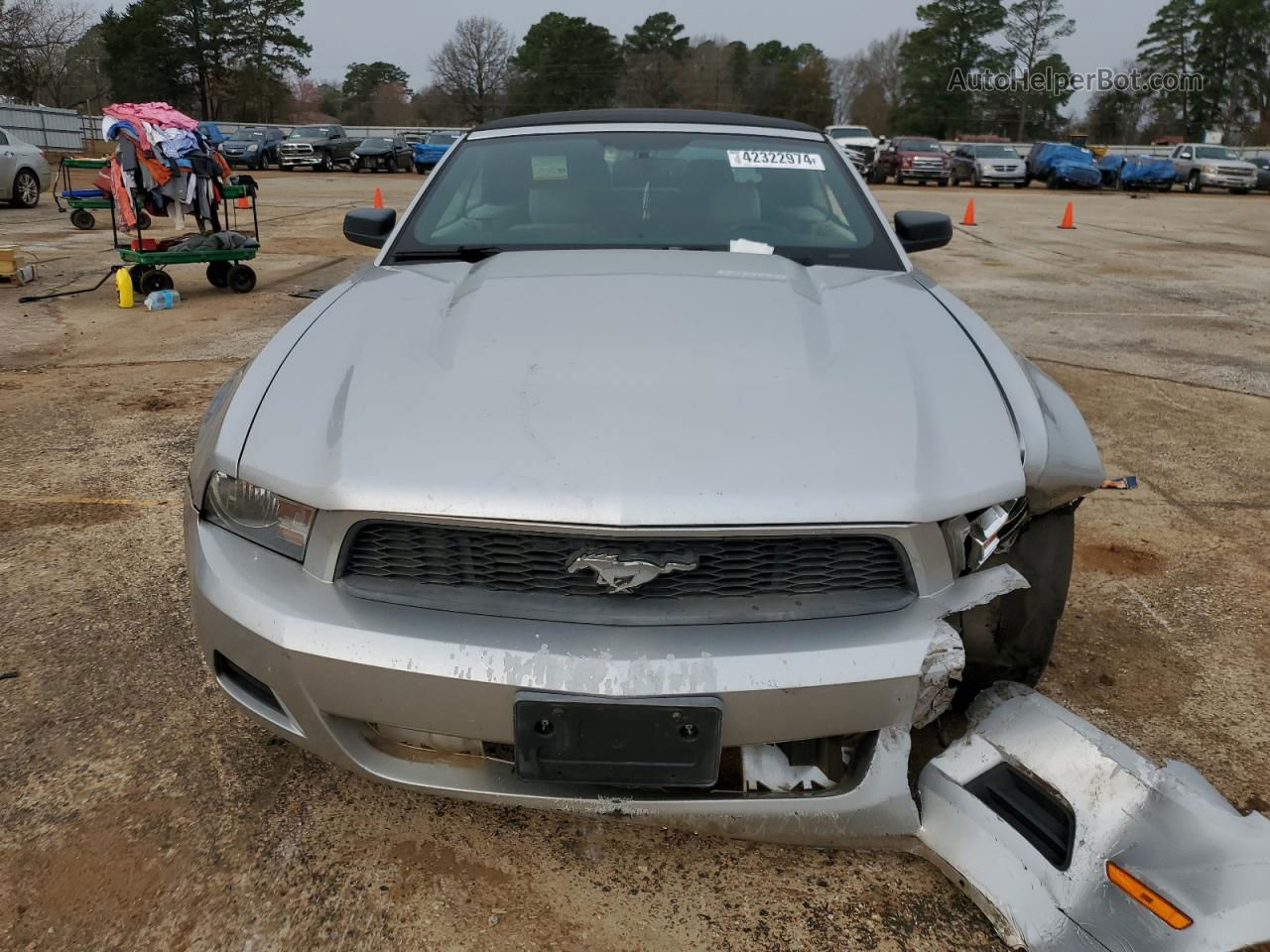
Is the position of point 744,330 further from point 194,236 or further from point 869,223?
point 194,236

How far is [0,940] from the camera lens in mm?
1679

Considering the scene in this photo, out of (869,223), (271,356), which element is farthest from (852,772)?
(869,223)

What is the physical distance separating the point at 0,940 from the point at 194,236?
7.62 metres

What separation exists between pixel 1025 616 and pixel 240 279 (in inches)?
313

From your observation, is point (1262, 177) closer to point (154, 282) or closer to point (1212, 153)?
point (1212, 153)

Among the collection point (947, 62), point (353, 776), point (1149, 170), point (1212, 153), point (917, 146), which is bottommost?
point (353, 776)

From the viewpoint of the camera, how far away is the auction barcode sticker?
3076 mm

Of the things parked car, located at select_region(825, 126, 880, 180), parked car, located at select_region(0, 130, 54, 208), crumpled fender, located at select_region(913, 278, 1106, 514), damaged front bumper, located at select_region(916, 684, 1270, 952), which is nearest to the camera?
damaged front bumper, located at select_region(916, 684, 1270, 952)

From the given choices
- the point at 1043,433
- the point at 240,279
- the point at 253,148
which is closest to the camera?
the point at 1043,433

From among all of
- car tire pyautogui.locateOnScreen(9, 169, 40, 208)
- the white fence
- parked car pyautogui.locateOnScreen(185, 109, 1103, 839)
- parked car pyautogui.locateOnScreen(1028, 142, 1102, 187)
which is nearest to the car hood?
parked car pyautogui.locateOnScreen(185, 109, 1103, 839)

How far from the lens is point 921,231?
3215mm

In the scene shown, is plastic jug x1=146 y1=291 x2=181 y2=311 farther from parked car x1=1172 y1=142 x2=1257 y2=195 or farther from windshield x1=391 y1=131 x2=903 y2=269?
parked car x1=1172 y1=142 x2=1257 y2=195

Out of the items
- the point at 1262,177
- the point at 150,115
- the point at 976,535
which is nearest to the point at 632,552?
the point at 976,535

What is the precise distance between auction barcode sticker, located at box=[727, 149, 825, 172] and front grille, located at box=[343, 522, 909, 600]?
183 centimetres
